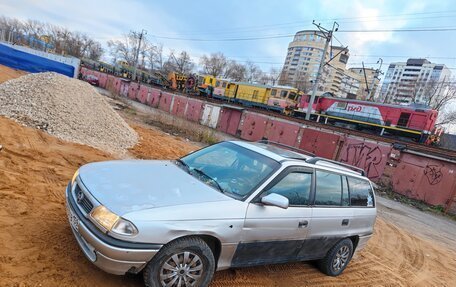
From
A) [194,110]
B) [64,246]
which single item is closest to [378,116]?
[194,110]

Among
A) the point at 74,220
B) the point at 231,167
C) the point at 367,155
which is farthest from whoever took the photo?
the point at 367,155

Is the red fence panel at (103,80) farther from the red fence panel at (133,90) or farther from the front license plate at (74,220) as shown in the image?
the front license plate at (74,220)

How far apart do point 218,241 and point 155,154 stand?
7.64m

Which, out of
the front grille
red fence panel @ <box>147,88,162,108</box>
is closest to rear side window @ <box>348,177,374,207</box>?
the front grille

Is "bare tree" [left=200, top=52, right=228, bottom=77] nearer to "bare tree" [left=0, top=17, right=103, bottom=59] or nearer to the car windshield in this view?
"bare tree" [left=0, top=17, right=103, bottom=59]

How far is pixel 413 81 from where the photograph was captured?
211 feet

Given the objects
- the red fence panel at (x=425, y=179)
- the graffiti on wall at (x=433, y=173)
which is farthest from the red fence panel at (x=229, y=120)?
the graffiti on wall at (x=433, y=173)

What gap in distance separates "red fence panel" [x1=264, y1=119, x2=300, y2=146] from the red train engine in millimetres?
9535

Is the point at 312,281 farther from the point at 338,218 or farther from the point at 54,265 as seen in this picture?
the point at 54,265

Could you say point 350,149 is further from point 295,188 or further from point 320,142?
point 295,188

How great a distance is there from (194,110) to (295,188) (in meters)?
27.9

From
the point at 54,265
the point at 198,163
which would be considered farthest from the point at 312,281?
the point at 54,265

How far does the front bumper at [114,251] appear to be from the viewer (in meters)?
2.76

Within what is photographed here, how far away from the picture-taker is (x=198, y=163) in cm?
427
